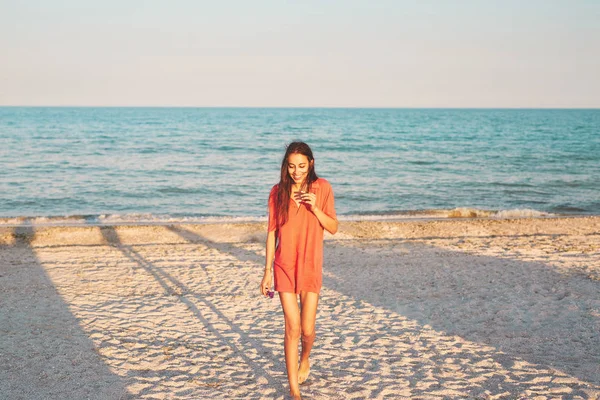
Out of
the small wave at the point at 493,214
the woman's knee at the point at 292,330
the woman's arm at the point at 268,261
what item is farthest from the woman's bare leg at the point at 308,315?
the small wave at the point at 493,214

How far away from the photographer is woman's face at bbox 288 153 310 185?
3682 mm

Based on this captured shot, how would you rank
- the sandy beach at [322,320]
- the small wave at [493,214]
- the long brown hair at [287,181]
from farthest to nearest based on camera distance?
the small wave at [493,214], the sandy beach at [322,320], the long brown hair at [287,181]

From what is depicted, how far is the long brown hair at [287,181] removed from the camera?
3.69 m

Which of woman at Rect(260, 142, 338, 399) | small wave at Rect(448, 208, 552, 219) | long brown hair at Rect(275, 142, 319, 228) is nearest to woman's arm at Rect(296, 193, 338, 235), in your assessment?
woman at Rect(260, 142, 338, 399)

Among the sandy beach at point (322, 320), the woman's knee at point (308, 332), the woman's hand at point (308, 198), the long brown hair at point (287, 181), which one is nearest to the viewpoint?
the woman's hand at point (308, 198)

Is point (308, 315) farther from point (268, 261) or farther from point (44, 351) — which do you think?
point (44, 351)

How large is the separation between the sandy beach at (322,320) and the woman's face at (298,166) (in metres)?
1.85

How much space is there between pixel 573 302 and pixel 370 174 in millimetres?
16979

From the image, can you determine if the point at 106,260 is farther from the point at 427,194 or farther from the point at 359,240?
the point at 427,194

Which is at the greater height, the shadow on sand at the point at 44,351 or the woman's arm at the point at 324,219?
the woman's arm at the point at 324,219

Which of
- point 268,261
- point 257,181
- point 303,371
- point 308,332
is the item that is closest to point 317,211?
point 268,261

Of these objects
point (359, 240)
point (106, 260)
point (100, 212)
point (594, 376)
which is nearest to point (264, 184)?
point (100, 212)

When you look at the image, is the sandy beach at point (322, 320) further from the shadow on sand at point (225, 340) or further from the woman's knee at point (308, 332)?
the woman's knee at point (308, 332)

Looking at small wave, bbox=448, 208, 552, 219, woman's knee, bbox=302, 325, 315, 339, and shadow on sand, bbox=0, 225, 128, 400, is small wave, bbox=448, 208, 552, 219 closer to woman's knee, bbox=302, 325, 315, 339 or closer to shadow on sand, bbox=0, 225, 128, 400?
shadow on sand, bbox=0, 225, 128, 400
